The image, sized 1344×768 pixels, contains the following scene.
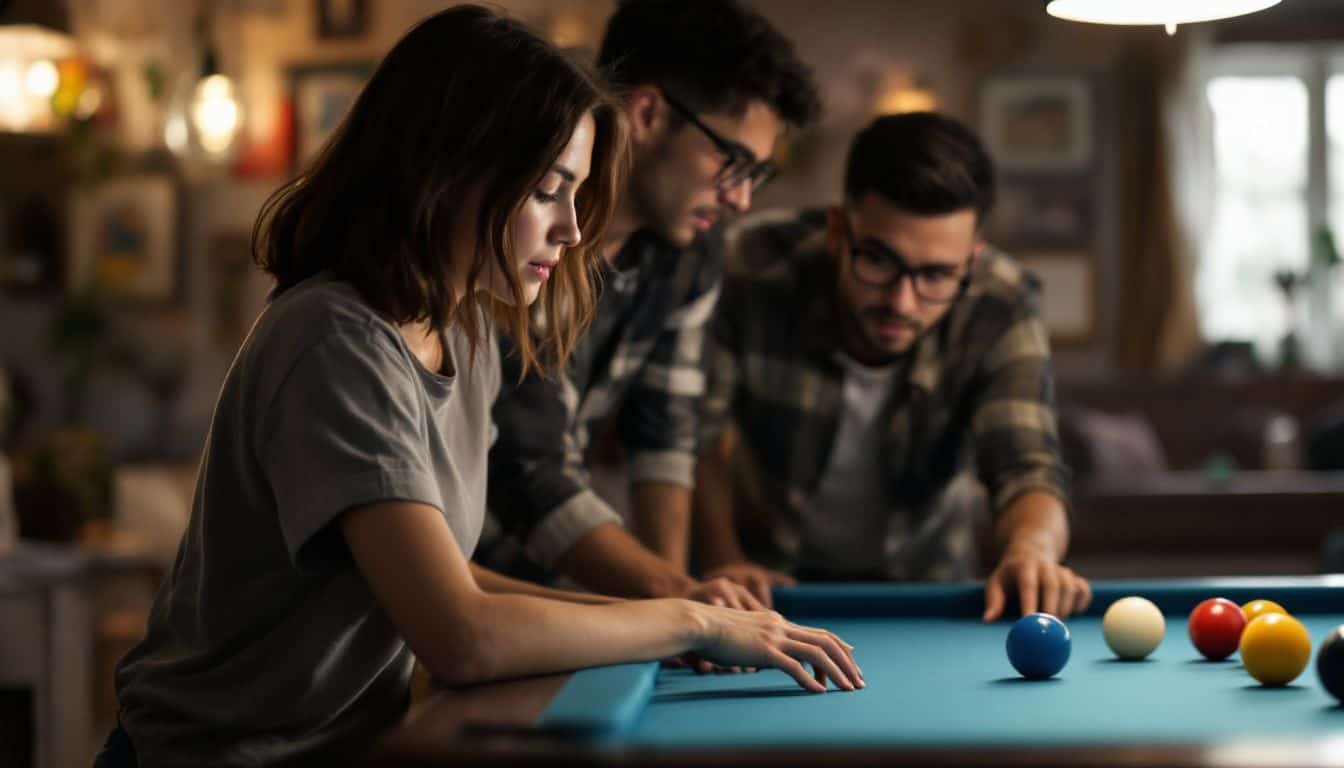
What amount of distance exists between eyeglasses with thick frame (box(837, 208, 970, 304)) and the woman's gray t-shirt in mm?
1160

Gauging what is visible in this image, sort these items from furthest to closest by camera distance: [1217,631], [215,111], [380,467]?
1. [215,111]
2. [1217,631]
3. [380,467]

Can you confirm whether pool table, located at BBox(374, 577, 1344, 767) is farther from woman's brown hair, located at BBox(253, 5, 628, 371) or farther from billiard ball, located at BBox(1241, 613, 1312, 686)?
woman's brown hair, located at BBox(253, 5, 628, 371)

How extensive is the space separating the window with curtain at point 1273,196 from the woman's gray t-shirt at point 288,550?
23.7 feet

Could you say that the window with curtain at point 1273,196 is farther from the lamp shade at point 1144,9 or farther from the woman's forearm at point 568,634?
the woman's forearm at point 568,634

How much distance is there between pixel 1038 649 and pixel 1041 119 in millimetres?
6932

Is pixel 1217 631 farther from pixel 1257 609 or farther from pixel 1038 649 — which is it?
pixel 1038 649

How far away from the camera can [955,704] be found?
1.56m

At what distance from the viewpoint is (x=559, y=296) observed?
1.98 meters

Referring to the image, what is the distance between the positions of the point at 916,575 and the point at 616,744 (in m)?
1.89

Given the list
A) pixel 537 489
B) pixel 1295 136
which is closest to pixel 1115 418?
pixel 1295 136

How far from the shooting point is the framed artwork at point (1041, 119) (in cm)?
824

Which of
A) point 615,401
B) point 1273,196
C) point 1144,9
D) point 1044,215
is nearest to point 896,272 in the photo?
point 615,401

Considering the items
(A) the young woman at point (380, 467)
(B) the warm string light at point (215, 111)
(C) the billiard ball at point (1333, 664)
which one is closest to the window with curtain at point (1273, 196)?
(B) the warm string light at point (215, 111)

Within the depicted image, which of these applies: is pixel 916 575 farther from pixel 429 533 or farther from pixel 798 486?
pixel 429 533
